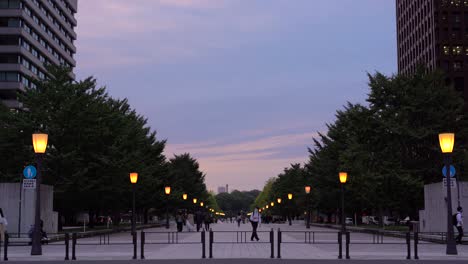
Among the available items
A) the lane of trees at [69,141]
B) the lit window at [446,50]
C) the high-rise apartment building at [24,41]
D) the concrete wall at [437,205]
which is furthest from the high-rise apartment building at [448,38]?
the concrete wall at [437,205]

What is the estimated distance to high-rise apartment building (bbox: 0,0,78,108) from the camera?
361 ft

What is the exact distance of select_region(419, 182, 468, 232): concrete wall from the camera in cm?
3694

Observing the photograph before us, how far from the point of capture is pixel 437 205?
39.9m

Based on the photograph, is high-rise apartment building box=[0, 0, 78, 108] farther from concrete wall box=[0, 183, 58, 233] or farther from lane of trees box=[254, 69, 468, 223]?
concrete wall box=[0, 183, 58, 233]

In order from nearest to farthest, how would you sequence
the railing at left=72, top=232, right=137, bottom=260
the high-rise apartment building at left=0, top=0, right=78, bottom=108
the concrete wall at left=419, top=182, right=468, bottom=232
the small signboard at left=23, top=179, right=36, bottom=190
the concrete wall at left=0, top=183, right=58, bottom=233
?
the railing at left=72, top=232, right=137, bottom=260 < the small signboard at left=23, top=179, right=36, bottom=190 < the concrete wall at left=419, top=182, right=468, bottom=232 < the concrete wall at left=0, top=183, right=58, bottom=233 < the high-rise apartment building at left=0, top=0, right=78, bottom=108

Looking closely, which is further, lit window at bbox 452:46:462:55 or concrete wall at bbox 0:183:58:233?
lit window at bbox 452:46:462:55

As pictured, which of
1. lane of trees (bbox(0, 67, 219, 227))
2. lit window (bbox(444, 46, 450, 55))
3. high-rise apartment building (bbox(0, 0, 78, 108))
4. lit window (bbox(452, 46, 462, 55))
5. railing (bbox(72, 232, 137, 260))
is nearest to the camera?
railing (bbox(72, 232, 137, 260))

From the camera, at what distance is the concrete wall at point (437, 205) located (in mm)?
36938

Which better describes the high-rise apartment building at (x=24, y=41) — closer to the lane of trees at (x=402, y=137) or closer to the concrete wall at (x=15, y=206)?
the lane of trees at (x=402, y=137)

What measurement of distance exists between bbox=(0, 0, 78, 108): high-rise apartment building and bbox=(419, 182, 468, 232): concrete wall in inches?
2800

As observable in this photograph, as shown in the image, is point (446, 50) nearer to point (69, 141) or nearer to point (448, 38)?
point (448, 38)

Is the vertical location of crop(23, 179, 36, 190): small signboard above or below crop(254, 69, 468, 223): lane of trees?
below

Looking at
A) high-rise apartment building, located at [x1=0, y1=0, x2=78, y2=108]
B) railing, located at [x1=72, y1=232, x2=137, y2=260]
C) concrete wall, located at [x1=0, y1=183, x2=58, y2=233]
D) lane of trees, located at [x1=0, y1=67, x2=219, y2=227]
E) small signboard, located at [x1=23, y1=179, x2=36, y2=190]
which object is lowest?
railing, located at [x1=72, y1=232, x2=137, y2=260]

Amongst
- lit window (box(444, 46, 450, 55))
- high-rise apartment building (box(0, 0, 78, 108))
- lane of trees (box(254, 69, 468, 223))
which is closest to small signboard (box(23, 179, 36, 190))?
lane of trees (box(254, 69, 468, 223))
